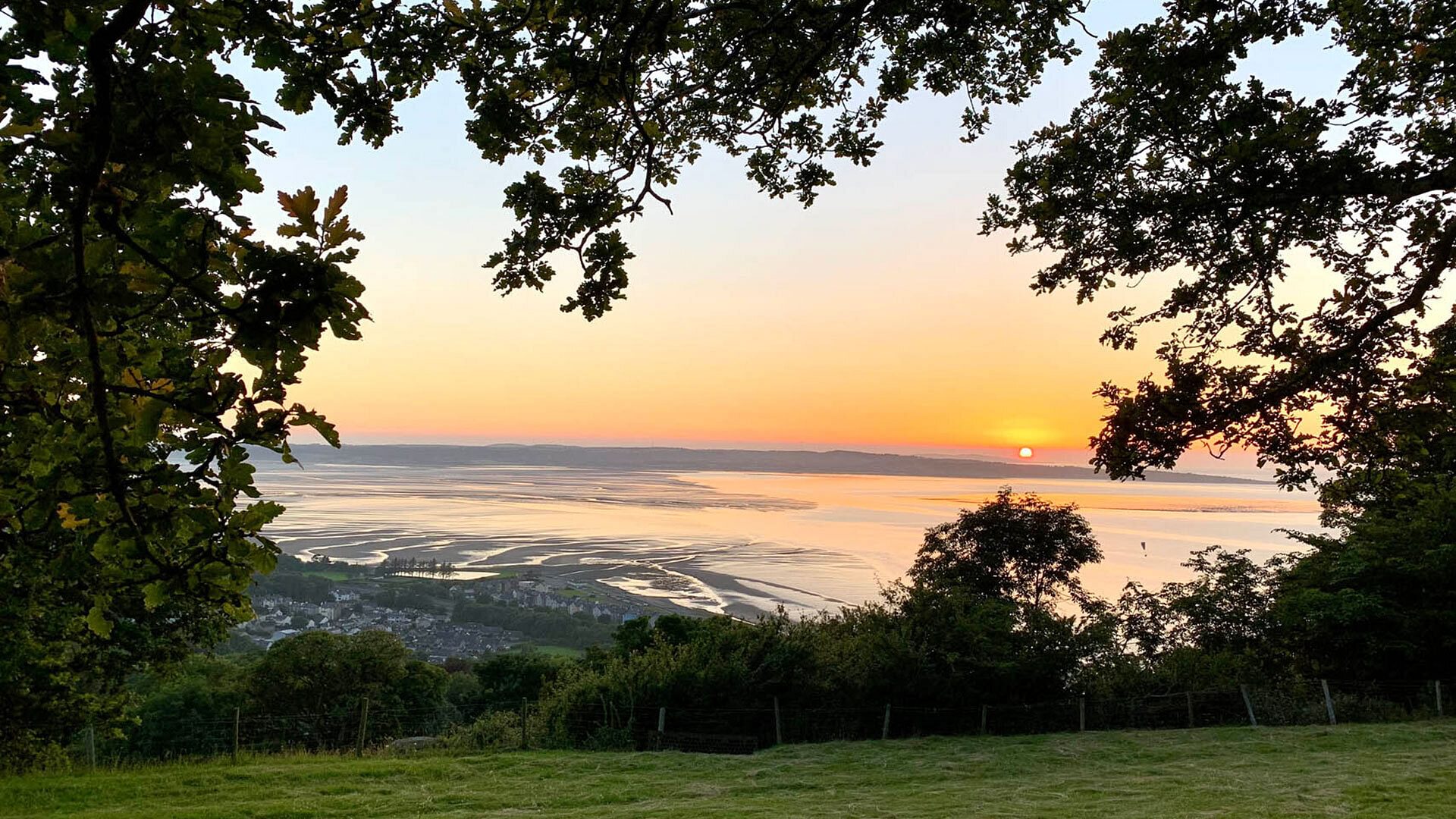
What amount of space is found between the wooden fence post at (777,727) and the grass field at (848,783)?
163 centimetres

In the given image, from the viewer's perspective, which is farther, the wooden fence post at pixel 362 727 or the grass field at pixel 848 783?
the wooden fence post at pixel 362 727

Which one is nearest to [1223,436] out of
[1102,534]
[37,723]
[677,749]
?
[677,749]

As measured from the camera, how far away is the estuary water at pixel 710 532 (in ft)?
155

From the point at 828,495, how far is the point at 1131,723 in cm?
12704

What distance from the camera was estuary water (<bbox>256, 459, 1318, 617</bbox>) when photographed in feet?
155

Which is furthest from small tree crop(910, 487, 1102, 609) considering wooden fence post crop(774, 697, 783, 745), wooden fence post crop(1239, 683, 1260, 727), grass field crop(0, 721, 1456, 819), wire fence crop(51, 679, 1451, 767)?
grass field crop(0, 721, 1456, 819)

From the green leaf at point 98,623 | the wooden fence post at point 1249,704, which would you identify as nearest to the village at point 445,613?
the wooden fence post at point 1249,704

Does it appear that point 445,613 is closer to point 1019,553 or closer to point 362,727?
point 362,727

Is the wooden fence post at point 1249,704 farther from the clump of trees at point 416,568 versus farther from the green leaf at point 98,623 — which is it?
the clump of trees at point 416,568

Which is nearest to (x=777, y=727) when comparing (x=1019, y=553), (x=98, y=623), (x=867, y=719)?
(x=867, y=719)

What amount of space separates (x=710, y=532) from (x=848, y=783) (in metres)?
66.0

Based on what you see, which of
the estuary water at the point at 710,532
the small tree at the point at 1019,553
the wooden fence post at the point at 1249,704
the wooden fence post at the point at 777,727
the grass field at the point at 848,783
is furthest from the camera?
the estuary water at the point at 710,532

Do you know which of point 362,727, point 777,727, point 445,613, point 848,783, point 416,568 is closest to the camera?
point 848,783

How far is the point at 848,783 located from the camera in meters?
10.5
